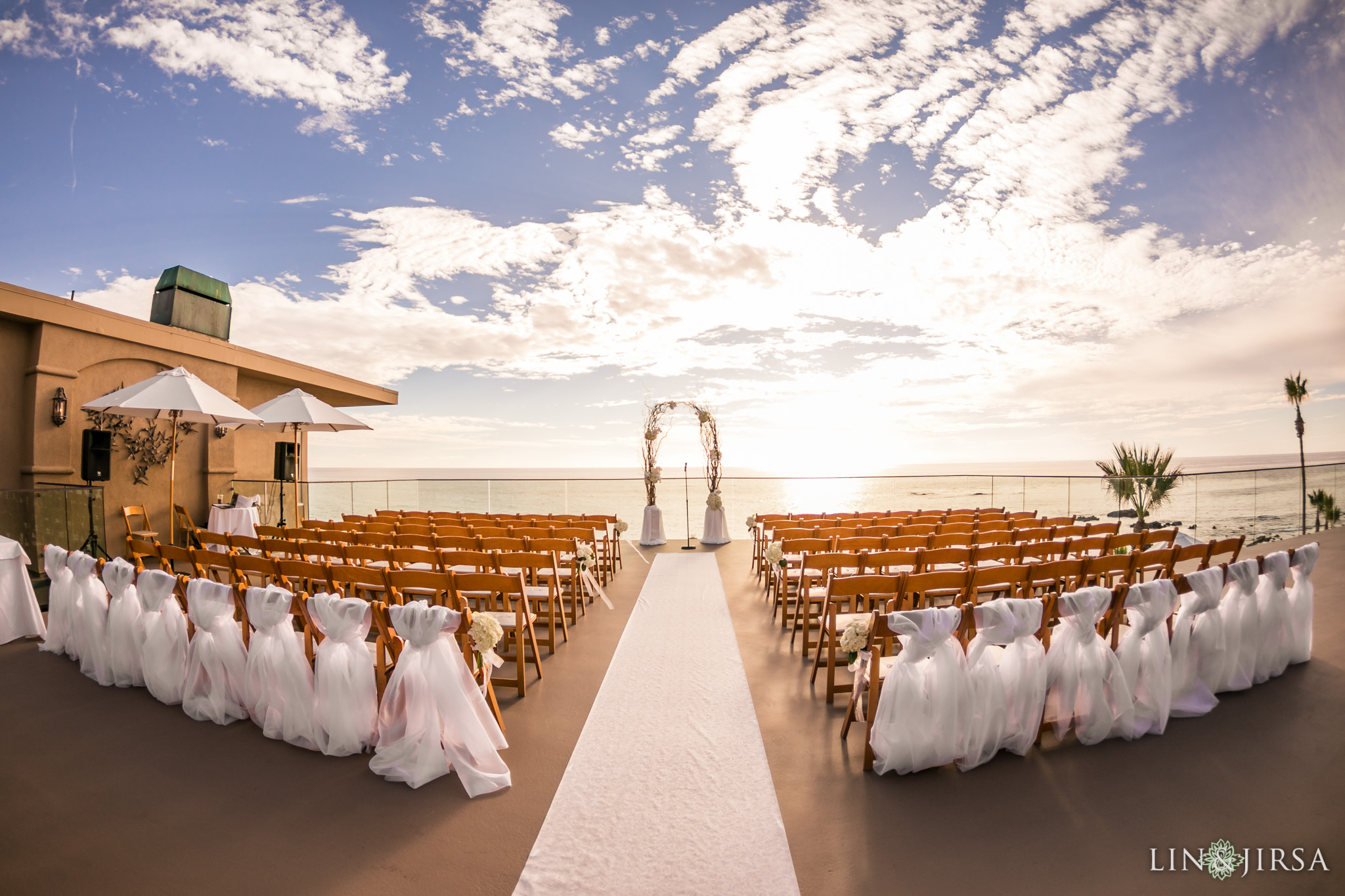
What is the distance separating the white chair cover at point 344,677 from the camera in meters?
2.69

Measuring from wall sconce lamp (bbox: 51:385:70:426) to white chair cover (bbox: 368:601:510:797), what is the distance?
881 centimetres

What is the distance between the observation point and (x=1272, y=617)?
11.5 feet

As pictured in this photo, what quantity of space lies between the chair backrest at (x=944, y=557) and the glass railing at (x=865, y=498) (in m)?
5.73

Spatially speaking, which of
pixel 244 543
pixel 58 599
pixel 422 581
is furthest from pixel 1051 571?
pixel 58 599

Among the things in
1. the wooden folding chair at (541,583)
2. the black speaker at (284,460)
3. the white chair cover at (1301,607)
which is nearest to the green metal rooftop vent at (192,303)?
the black speaker at (284,460)

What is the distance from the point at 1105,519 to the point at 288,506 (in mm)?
15039

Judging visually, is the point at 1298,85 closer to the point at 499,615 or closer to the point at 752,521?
the point at 752,521

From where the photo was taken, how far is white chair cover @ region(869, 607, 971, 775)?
245cm

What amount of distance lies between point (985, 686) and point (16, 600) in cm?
779

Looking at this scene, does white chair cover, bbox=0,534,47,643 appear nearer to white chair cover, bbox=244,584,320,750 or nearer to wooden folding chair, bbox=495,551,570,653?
white chair cover, bbox=244,584,320,750

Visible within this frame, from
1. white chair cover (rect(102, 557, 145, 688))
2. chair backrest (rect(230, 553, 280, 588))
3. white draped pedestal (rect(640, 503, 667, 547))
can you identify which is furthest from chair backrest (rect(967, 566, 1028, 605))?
white draped pedestal (rect(640, 503, 667, 547))

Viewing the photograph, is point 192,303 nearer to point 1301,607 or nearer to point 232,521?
point 232,521

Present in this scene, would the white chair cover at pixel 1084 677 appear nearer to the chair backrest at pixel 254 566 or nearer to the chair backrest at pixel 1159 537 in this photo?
the chair backrest at pixel 1159 537

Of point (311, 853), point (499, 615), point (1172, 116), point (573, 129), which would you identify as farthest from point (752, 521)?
point (1172, 116)
